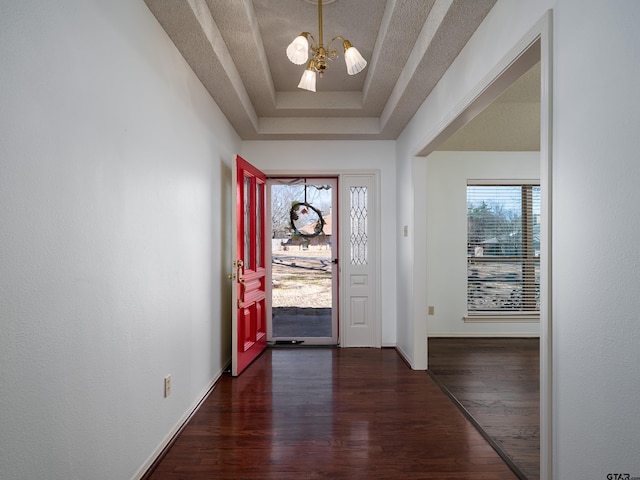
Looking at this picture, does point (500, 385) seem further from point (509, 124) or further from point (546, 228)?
point (509, 124)

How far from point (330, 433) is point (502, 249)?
12.1 feet

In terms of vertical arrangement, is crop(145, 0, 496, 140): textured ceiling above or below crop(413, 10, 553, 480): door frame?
above

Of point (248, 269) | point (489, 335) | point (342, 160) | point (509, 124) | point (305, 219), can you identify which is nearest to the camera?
point (248, 269)

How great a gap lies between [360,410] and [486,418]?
2.95 feet

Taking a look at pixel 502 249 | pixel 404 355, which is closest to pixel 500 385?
pixel 404 355

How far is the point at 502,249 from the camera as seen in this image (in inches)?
187

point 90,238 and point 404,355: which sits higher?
point 90,238

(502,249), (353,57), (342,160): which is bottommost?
(502,249)

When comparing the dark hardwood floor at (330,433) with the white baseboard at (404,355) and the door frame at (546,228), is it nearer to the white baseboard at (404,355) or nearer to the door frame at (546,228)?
the white baseboard at (404,355)

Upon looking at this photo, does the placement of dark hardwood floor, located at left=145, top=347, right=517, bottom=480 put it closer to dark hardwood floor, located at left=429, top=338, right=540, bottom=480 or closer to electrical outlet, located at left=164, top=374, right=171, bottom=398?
dark hardwood floor, located at left=429, top=338, right=540, bottom=480

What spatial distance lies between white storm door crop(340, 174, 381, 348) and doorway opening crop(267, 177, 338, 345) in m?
0.23

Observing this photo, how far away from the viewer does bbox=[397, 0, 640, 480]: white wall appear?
1074 millimetres

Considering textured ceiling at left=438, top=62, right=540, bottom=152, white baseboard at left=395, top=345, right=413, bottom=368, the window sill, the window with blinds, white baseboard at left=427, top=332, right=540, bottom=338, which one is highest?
textured ceiling at left=438, top=62, right=540, bottom=152

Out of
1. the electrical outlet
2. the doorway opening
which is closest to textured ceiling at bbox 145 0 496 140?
the doorway opening
